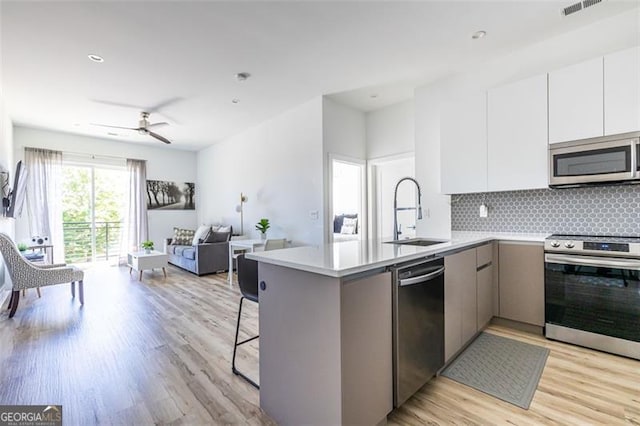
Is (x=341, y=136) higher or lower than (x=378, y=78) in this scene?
lower

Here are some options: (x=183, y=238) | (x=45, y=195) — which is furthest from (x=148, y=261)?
(x=45, y=195)

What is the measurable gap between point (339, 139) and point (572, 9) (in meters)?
2.78

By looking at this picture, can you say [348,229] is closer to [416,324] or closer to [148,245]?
[416,324]

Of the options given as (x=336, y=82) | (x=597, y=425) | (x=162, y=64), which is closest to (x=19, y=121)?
(x=162, y=64)

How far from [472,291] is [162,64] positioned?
12.6 ft

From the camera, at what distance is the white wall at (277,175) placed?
4367 mm

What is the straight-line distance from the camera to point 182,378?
1982mm

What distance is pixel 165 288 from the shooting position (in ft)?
14.3

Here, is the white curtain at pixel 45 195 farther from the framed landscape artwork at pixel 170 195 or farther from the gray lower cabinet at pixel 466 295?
the gray lower cabinet at pixel 466 295

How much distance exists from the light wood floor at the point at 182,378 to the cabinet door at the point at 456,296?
29cm

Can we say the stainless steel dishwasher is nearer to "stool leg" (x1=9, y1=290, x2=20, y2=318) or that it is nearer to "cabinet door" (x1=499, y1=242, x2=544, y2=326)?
"cabinet door" (x1=499, y1=242, x2=544, y2=326)

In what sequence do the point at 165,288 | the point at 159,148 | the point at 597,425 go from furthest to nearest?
1. the point at 159,148
2. the point at 165,288
3. the point at 597,425

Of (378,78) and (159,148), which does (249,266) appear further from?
(159,148)

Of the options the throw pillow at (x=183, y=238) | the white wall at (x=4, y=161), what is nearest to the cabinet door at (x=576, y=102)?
the throw pillow at (x=183, y=238)
